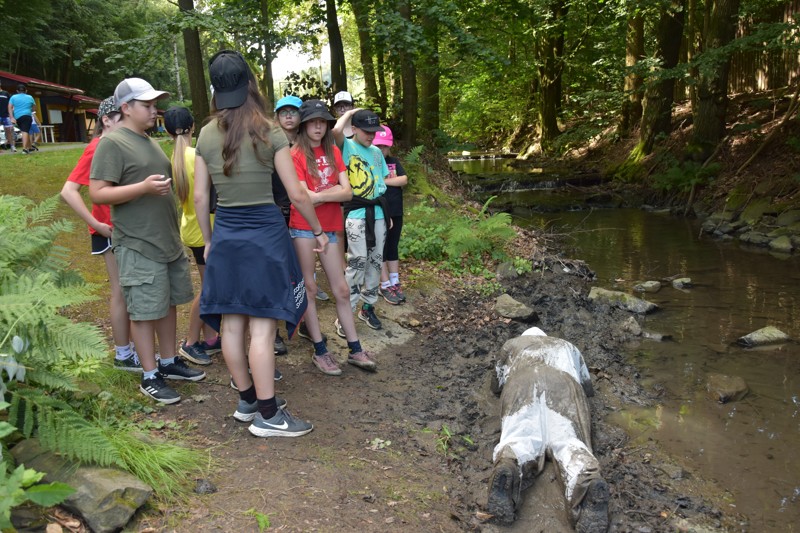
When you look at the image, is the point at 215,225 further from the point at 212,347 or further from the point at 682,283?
the point at 682,283

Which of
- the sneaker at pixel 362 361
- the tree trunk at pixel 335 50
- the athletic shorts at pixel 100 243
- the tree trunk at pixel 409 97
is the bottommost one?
the sneaker at pixel 362 361

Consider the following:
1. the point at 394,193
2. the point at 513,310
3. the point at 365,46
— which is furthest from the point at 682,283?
the point at 365,46

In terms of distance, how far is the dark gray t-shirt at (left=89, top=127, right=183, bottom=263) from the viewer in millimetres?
4051

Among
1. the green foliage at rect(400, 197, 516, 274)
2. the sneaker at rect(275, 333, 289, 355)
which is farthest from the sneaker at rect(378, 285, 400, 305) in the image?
the sneaker at rect(275, 333, 289, 355)

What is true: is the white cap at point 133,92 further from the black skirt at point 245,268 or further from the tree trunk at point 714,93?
the tree trunk at point 714,93

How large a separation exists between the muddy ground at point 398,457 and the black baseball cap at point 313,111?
2.12 meters

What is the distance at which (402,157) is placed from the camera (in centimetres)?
1341

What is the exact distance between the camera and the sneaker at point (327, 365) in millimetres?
5477

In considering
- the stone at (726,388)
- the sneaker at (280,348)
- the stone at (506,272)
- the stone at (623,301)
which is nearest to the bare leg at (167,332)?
the sneaker at (280,348)

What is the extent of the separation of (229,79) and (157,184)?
0.84 meters

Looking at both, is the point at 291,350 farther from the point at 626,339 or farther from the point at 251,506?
the point at 626,339

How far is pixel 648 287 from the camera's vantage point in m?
10.0

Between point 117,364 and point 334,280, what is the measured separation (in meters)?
1.77

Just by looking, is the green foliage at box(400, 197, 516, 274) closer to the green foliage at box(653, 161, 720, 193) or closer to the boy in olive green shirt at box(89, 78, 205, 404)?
the boy in olive green shirt at box(89, 78, 205, 404)
